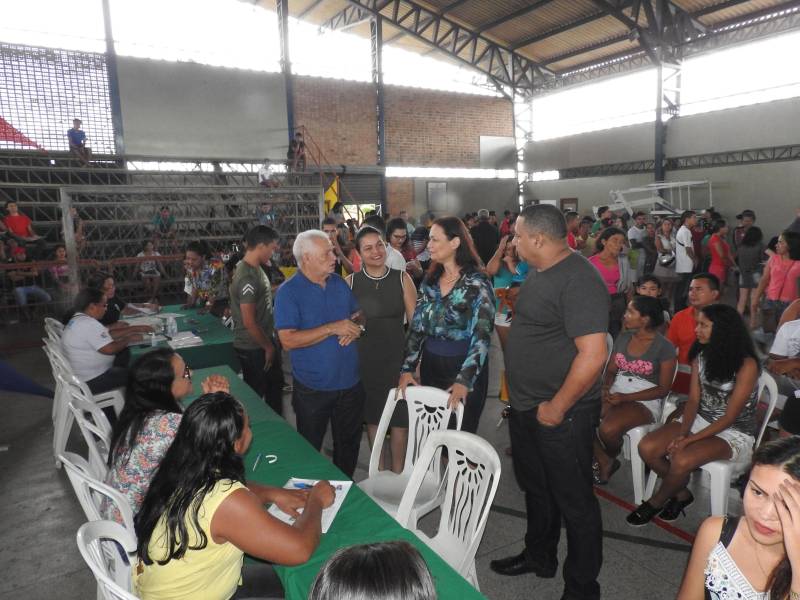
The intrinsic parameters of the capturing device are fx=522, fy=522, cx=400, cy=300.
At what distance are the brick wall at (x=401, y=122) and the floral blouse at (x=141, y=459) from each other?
14695 millimetres

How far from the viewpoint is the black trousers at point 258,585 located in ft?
6.15

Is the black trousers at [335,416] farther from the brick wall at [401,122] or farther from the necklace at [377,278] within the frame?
the brick wall at [401,122]

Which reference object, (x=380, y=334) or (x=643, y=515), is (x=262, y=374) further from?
(x=643, y=515)

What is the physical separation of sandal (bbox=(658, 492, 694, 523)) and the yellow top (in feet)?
8.06

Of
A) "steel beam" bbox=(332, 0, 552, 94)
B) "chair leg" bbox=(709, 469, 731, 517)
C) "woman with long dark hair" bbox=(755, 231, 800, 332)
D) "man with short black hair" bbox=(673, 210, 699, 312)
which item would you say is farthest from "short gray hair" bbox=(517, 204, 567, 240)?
"steel beam" bbox=(332, 0, 552, 94)

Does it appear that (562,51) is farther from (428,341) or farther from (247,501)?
(247,501)

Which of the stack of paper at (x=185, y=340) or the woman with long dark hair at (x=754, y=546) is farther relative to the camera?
the stack of paper at (x=185, y=340)

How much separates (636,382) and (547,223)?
5.86 ft

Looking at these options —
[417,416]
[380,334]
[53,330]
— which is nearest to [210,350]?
[53,330]

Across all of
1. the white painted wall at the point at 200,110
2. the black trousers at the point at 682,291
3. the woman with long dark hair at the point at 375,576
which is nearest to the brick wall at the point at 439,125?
the white painted wall at the point at 200,110

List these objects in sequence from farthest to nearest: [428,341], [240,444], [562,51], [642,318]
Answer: [562,51]
[642,318]
[428,341]
[240,444]

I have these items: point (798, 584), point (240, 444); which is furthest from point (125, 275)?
point (798, 584)

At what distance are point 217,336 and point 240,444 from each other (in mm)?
2886

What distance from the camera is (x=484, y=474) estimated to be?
76.2 inches
